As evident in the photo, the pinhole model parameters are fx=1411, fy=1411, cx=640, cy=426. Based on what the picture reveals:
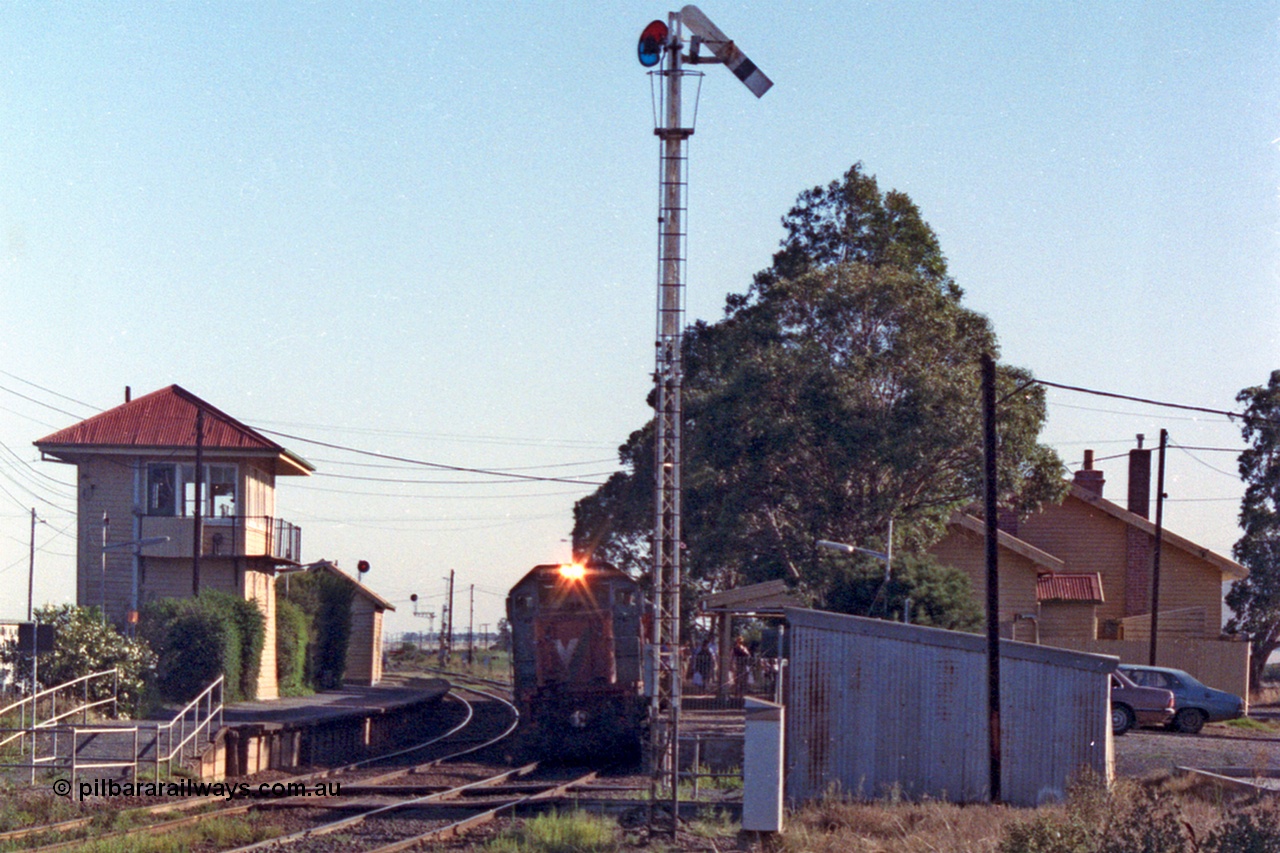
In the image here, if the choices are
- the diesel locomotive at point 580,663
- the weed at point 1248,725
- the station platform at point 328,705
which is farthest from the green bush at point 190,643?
the weed at point 1248,725

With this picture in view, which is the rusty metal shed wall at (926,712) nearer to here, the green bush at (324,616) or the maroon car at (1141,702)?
the maroon car at (1141,702)

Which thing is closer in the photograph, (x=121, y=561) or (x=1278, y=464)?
(x=121, y=561)

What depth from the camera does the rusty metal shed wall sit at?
65.0 ft

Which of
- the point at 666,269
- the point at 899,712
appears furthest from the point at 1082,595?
the point at 666,269

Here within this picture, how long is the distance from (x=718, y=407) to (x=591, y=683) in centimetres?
1256

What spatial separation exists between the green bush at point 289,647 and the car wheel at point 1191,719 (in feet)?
80.2

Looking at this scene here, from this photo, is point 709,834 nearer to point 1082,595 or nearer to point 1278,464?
point 1082,595

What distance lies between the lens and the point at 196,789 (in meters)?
19.6

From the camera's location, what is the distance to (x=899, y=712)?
65.7 ft

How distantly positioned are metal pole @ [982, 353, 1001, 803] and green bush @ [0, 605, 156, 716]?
19052mm

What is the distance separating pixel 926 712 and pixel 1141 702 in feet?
45.1

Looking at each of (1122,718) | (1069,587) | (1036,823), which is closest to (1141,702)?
(1122,718)

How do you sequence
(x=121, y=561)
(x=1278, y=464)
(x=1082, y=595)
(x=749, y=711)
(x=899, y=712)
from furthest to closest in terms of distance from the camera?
(x=1278, y=464) → (x=1082, y=595) → (x=121, y=561) → (x=899, y=712) → (x=749, y=711)

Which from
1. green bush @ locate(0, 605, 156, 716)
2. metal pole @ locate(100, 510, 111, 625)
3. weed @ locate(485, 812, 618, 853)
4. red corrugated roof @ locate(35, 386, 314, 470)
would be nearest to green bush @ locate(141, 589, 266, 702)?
metal pole @ locate(100, 510, 111, 625)
